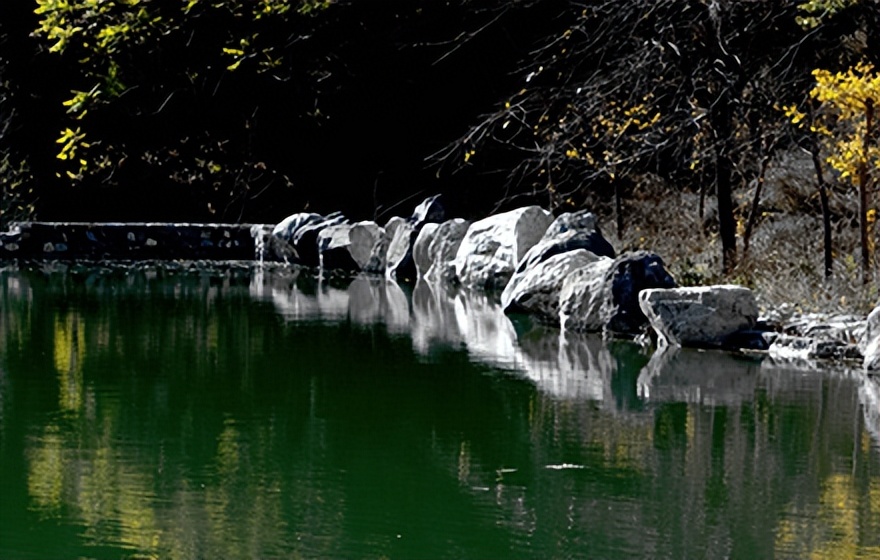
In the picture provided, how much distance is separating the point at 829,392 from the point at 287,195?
1868 cm

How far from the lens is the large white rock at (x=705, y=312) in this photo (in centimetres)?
1344

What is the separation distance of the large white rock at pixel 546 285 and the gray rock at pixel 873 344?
4.17 meters

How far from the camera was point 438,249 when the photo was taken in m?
22.7

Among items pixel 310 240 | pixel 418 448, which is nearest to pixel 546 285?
pixel 418 448

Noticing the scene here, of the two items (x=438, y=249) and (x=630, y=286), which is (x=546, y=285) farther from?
(x=438, y=249)

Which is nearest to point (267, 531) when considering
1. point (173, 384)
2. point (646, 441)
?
point (646, 441)

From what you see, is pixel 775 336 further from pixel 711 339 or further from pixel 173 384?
pixel 173 384

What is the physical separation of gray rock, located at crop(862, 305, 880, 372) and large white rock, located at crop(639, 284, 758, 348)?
1427 millimetres

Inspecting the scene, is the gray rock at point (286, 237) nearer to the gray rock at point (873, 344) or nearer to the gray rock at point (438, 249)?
the gray rock at point (438, 249)

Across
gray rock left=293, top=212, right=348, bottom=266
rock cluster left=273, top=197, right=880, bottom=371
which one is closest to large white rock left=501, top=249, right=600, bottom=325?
rock cluster left=273, top=197, right=880, bottom=371

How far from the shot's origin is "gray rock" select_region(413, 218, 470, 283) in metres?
22.3

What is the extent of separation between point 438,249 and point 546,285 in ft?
20.9

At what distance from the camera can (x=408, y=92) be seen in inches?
1067

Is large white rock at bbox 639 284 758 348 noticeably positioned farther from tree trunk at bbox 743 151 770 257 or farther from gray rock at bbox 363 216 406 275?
gray rock at bbox 363 216 406 275
